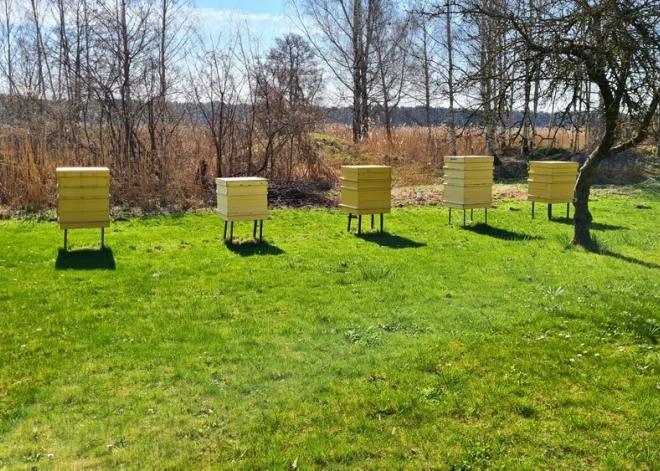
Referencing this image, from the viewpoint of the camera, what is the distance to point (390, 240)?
30.3ft

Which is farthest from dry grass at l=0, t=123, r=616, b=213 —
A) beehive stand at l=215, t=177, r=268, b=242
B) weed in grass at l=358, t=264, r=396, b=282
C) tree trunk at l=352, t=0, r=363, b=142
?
tree trunk at l=352, t=0, r=363, b=142

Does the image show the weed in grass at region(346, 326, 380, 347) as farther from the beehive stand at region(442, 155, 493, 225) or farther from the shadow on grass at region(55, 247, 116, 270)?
the beehive stand at region(442, 155, 493, 225)

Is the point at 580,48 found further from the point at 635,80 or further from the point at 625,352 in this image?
the point at 625,352

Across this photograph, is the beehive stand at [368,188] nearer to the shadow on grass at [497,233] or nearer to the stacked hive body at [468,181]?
the stacked hive body at [468,181]

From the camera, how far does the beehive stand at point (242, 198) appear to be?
8.42m

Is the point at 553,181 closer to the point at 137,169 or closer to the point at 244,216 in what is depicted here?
the point at 244,216

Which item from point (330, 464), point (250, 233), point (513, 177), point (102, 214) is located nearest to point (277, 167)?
point (250, 233)

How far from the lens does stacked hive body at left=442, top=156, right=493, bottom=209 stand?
1005 cm

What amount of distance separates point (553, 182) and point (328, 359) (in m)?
7.80

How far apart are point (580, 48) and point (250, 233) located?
5695 mm

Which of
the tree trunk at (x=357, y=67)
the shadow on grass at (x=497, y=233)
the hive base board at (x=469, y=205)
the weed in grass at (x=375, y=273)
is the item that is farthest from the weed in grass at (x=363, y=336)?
the tree trunk at (x=357, y=67)

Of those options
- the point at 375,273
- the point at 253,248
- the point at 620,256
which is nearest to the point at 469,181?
the point at 620,256

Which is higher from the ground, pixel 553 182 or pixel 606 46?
pixel 606 46

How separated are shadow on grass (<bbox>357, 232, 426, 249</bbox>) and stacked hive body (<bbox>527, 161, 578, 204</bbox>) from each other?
333 centimetres
